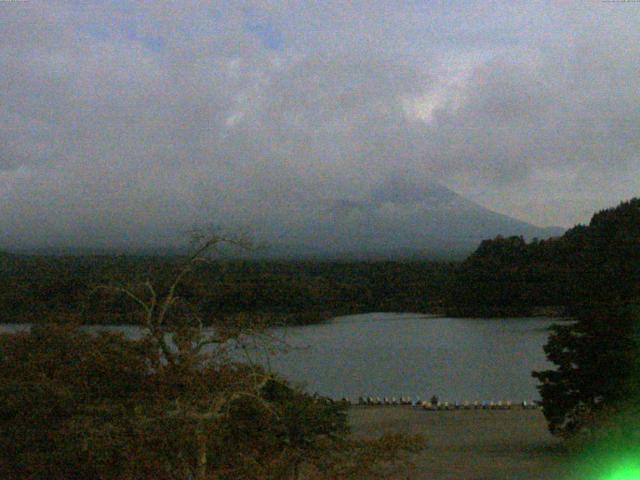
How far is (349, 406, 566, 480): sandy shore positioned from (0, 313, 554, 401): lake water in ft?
7.67

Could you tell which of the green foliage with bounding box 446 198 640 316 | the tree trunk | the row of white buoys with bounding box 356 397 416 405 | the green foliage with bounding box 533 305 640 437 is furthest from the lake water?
the tree trunk

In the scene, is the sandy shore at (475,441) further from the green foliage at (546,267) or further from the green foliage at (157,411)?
the green foliage at (546,267)

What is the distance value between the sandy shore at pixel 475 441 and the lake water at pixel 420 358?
92.1 inches

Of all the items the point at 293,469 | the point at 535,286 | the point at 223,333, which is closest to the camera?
the point at 223,333

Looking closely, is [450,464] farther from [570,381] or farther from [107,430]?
[107,430]

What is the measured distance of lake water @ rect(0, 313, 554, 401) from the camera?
73.0 ft

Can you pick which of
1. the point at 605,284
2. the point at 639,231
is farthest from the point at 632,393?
the point at 639,231

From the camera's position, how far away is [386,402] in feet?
64.2

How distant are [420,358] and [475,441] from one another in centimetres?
1524

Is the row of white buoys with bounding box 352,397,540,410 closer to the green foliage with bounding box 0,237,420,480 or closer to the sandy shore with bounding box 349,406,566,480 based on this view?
the sandy shore with bounding box 349,406,566,480

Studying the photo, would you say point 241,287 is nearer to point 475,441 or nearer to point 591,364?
point 475,441

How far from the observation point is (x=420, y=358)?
94.2 ft

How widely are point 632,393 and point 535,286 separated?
3045 cm

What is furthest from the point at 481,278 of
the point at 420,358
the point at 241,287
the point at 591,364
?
the point at 591,364
